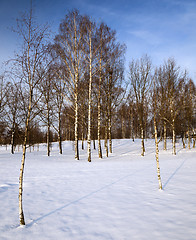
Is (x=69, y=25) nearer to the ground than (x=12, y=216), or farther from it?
farther from it

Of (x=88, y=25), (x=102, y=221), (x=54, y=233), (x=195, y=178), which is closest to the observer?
(x=54, y=233)

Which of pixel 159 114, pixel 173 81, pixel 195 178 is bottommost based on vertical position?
pixel 195 178

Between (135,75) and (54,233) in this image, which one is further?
(135,75)

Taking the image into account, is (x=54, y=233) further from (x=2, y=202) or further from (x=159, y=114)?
(x=159, y=114)

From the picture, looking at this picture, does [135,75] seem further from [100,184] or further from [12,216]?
[12,216]

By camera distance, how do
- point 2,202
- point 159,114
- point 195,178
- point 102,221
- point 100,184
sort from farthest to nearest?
point 195,178 < point 100,184 < point 159,114 < point 2,202 < point 102,221

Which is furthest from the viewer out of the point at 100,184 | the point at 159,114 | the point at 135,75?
the point at 135,75

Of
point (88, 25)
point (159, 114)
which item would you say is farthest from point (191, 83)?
point (159, 114)

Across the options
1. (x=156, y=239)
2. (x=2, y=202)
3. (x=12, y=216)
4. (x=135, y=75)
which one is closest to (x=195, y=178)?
(x=156, y=239)

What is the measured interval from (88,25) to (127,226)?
13788mm

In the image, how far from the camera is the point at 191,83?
2052 cm

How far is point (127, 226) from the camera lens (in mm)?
3000

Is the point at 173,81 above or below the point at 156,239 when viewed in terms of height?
above

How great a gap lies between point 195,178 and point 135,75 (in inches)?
499
